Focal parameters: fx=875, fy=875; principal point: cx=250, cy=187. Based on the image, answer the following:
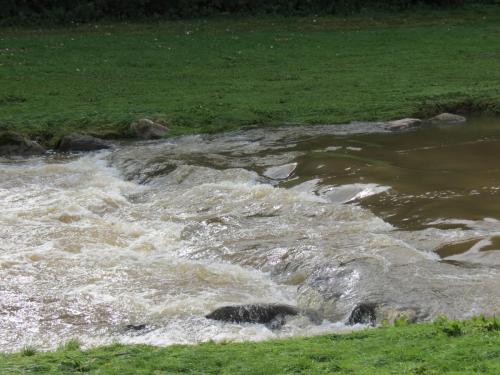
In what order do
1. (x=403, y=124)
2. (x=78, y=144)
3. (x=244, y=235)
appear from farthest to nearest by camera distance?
(x=403, y=124), (x=78, y=144), (x=244, y=235)

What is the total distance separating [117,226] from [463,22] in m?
26.8

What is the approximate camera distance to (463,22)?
128ft

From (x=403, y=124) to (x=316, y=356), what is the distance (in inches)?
611

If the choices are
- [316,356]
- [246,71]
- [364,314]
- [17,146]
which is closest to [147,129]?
[17,146]

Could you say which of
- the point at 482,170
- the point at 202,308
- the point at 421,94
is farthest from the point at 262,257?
the point at 421,94

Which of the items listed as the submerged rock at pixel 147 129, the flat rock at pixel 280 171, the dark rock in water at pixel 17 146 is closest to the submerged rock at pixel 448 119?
the flat rock at pixel 280 171

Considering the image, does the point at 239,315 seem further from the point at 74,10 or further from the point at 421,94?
the point at 74,10

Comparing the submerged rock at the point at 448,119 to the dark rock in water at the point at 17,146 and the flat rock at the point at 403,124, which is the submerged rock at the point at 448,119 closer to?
the flat rock at the point at 403,124

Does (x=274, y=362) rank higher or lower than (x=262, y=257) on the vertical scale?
higher

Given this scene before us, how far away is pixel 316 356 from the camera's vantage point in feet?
29.7

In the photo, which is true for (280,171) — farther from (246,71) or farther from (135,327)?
(246,71)

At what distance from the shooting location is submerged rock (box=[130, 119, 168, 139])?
2398 centimetres

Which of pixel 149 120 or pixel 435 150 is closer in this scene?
pixel 435 150

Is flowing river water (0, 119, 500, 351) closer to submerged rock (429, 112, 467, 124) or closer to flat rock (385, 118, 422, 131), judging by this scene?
flat rock (385, 118, 422, 131)
